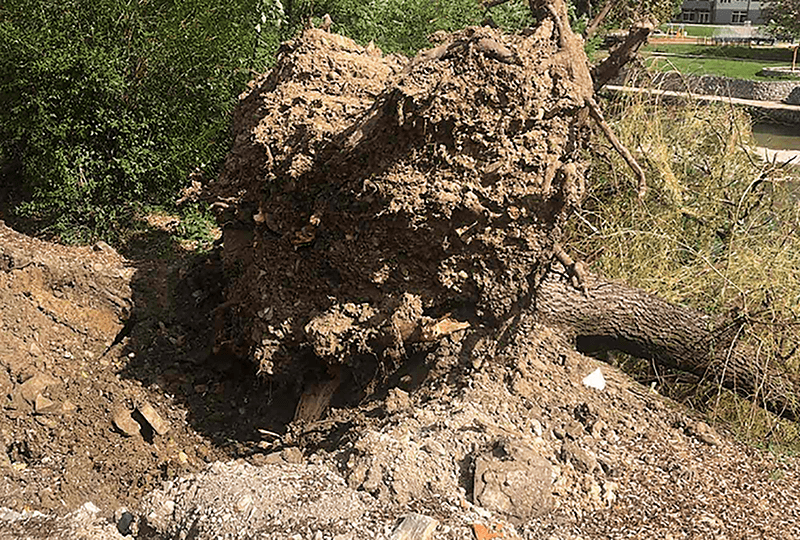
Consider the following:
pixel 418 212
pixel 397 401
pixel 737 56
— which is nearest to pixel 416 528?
pixel 397 401

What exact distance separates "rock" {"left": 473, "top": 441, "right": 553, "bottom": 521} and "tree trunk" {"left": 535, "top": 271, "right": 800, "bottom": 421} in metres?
1.52

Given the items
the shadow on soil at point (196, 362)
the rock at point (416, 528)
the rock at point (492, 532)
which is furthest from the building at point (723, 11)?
the rock at point (416, 528)

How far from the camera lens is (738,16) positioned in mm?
59312

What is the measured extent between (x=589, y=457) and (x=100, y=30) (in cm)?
493

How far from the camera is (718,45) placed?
1639 inches

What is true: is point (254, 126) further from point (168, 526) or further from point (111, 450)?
point (168, 526)

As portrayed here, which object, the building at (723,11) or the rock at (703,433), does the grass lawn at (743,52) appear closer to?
the building at (723,11)

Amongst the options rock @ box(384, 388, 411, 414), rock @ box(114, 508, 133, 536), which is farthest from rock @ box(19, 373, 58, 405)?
rock @ box(384, 388, 411, 414)

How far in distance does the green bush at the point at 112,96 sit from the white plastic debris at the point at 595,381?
3787mm

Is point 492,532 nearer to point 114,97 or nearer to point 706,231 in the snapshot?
point 706,231

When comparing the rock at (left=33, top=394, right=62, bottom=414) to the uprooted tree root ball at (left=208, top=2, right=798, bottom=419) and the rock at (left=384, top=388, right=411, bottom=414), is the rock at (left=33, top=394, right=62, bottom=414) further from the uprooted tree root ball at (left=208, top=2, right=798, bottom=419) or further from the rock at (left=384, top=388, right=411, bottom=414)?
the rock at (left=384, top=388, right=411, bottom=414)

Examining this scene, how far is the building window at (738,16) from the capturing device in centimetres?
5894

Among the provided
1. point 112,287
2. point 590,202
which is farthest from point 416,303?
point 590,202

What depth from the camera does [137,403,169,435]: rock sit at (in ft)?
13.9
